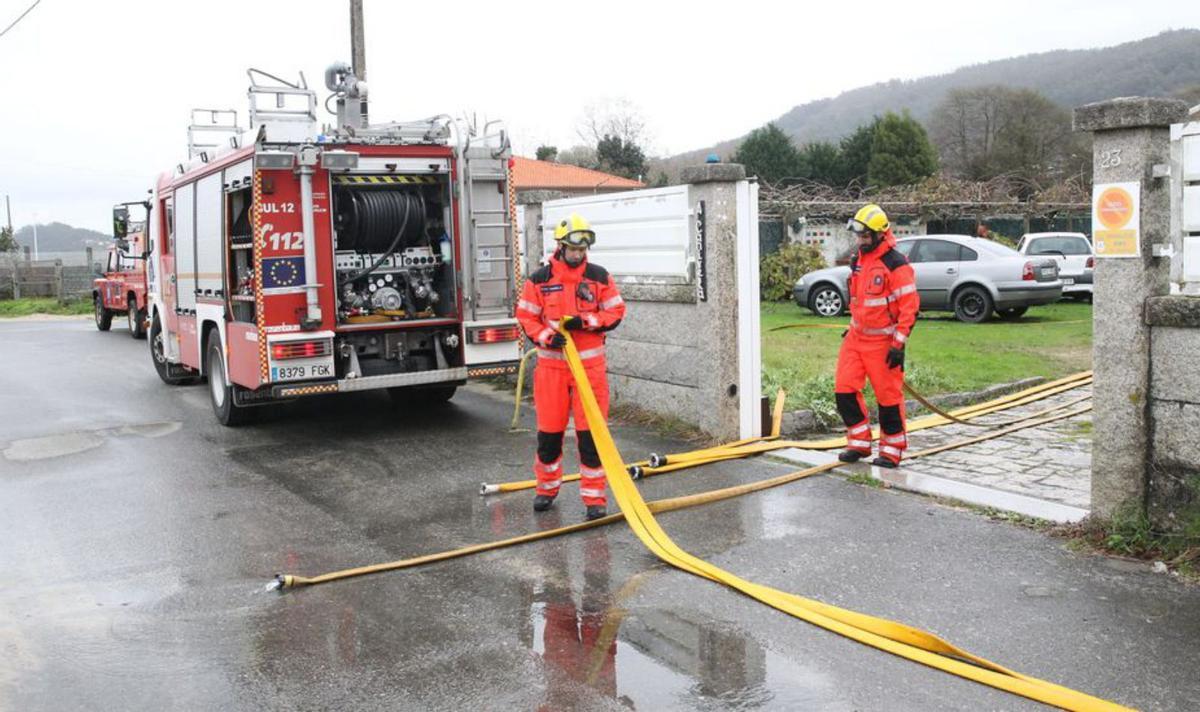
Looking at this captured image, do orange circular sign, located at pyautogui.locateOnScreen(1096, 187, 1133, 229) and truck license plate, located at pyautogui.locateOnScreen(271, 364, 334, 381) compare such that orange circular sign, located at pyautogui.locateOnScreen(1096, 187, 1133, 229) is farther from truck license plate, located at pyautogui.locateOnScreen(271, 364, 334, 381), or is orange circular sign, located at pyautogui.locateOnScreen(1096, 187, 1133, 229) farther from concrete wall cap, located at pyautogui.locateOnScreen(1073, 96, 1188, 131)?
truck license plate, located at pyautogui.locateOnScreen(271, 364, 334, 381)

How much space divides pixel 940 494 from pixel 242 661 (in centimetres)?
438

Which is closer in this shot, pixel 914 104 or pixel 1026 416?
pixel 1026 416

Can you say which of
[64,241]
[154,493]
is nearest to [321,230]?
[154,493]

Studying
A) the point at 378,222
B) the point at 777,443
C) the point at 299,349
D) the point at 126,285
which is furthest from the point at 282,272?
the point at 126,285

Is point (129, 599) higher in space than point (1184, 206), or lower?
lower

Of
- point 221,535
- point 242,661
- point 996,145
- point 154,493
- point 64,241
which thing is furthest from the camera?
point 64,241

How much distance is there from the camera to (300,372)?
29.5 feet

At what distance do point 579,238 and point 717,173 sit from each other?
7.37 feet

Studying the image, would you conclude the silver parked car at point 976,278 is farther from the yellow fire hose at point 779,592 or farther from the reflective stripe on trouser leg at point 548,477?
the reflective stripe on trouser leg at point 548,477

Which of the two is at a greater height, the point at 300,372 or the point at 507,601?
the point at 300,372

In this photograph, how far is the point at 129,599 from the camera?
215 inches

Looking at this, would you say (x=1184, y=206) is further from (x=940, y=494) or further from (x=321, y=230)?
(x=321, y=230)

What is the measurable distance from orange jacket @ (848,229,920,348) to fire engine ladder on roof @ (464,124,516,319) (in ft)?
11.5

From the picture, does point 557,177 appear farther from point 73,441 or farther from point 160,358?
point 73,441
